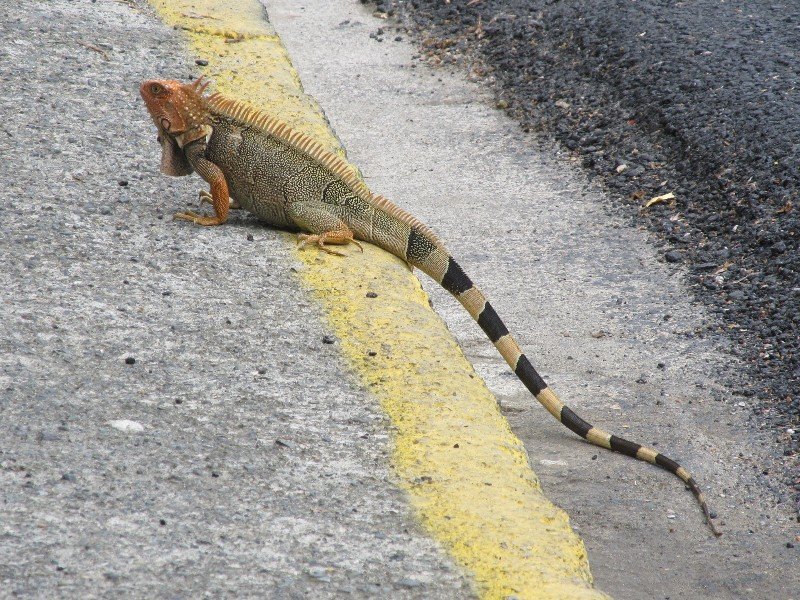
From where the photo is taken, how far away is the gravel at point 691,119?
17.9 feet

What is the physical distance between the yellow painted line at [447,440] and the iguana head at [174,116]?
74 cm

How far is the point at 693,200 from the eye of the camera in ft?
21.1

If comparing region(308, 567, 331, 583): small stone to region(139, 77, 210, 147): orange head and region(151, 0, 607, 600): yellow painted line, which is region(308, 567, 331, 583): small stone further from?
region(139, 77, 210, 147): orange head

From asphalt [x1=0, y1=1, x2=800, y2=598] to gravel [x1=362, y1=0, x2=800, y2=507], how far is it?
19cm

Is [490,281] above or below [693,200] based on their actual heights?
below

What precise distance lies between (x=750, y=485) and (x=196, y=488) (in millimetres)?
2561

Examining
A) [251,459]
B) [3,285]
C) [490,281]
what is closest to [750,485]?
[490,281]

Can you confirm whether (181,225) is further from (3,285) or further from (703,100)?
(703,100)

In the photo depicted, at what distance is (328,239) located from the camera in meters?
4.22

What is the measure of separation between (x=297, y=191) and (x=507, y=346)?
1.05m

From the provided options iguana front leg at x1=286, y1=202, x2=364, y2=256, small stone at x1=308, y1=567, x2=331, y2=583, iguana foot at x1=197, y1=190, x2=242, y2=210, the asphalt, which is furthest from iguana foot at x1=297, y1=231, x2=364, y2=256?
small stone at x1=308, y1=567, x2=331, y2=583

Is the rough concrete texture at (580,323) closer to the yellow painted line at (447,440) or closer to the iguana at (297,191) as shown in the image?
the iguana at (297,191)

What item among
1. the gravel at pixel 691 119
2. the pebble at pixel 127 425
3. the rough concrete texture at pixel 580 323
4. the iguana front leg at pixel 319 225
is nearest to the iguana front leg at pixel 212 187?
the iguana front leg at pixel 319 225

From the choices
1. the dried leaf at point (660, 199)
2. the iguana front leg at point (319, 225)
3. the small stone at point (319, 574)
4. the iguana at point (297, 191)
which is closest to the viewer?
the small stone at point (319, 574)
